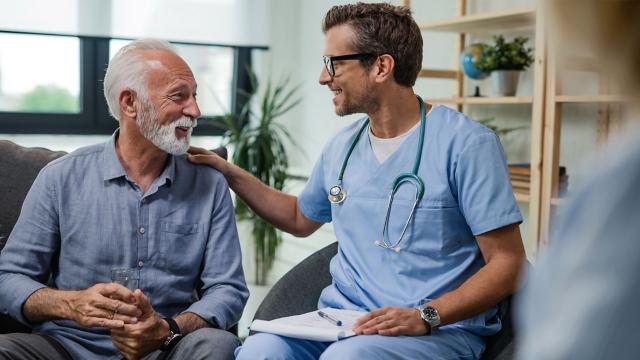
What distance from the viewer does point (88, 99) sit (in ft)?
13.8

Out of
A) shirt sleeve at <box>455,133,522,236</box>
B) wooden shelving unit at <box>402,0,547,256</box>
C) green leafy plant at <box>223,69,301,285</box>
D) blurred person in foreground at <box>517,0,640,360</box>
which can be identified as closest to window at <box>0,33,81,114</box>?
green leafy plant at <box>223,69,301,285</box>

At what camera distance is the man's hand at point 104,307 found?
5.40 ft

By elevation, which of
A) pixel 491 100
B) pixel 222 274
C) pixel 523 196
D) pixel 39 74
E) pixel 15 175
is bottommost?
pixel 222 274

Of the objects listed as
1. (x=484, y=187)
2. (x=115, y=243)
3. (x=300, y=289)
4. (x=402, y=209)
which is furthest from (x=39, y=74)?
(x=484, y=187)

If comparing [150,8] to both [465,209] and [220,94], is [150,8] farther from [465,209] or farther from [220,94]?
[465,209]

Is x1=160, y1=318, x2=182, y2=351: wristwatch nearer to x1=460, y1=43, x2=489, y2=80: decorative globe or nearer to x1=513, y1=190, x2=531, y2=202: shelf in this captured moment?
x1=513, y1=190, x2=531, y2=202: shelf

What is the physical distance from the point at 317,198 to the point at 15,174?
79 centimetres

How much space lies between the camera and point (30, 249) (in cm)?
182

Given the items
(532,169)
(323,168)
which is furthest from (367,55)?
(532,169)

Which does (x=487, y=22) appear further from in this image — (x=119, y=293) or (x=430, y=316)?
(x=119, y=293)

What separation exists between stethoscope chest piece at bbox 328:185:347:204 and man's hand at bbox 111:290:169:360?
0.51 m

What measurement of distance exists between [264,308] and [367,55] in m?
0.68

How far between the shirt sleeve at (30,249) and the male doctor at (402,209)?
38cm

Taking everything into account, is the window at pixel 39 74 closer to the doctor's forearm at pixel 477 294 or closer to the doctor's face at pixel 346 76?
the doctor's face at pixel 346 76
